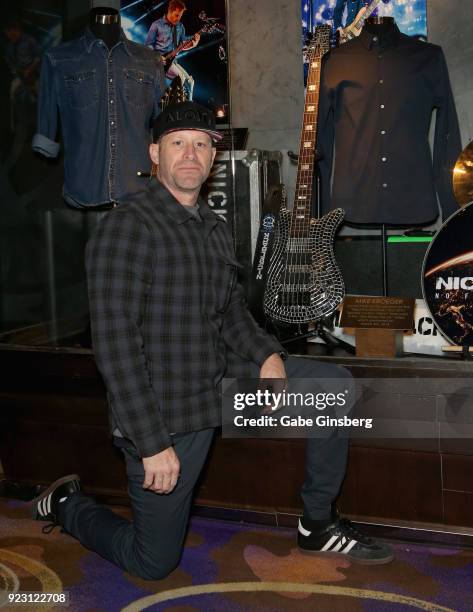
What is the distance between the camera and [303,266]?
3.08 metres

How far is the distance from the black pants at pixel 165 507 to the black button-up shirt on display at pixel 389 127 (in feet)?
3.86

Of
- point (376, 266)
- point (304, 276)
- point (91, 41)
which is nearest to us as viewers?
point (304, 276)

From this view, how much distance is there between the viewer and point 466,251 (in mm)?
2768

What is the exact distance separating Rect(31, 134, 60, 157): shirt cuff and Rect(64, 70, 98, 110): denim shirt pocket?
20cm

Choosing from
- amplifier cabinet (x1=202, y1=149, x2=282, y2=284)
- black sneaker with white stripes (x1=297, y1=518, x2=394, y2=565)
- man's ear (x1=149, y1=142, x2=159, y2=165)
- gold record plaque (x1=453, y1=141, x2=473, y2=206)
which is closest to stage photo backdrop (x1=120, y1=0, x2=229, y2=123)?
amplifier cabinet (x1=202, y1=149, x2=282, y2=284)

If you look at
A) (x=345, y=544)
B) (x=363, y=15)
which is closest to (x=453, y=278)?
(x=345, y=544)

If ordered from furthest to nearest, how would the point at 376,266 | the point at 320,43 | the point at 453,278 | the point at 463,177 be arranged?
the point at 376,266 < the point at 320,43 < the point at 463,177 < the point at 453,278

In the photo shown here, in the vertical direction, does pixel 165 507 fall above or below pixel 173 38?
below

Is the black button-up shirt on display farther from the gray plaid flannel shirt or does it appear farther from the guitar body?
the gray plaid flannel shirt

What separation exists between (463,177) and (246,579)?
189cm

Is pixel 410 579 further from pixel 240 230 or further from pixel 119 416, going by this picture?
pixel 240 230

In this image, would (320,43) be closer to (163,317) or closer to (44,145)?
(44,145)

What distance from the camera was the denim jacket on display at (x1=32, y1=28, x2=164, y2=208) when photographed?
11.2ft

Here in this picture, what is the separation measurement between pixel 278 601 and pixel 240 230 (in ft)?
5.63
